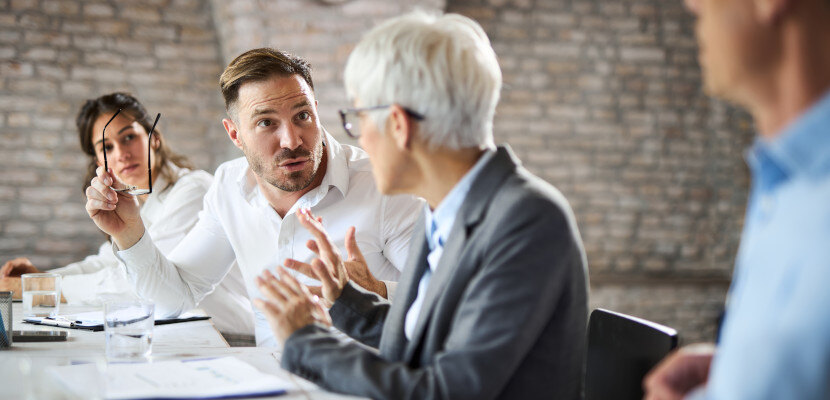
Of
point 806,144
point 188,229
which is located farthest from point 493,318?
point 188,229

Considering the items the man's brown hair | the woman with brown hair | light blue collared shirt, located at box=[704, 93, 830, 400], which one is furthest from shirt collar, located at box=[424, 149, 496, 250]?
the woman with brown hair

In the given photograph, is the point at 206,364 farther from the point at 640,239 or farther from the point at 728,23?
the point at 640,239

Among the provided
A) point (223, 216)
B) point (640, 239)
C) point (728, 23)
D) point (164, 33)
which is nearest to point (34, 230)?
point (164, 33)

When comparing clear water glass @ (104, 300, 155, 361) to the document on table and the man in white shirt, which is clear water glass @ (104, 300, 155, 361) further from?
the man in white shirt

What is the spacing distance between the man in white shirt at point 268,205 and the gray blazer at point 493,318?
3.26 ft

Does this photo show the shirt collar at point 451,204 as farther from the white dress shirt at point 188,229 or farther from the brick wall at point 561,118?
the brick wall at point 561,118

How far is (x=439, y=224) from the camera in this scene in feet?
4.76

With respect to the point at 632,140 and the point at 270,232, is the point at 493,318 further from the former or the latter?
the point at 632,140

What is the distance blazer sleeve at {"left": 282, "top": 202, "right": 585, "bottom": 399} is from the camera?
1167mm

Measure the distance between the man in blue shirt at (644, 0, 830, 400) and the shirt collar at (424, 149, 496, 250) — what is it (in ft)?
1.69

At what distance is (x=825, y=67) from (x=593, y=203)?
4558mm

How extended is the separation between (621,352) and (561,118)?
12.3 ft

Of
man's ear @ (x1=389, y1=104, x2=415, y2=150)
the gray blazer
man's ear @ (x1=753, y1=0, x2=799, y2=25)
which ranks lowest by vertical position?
the gray blazer

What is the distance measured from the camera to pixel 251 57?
7.69ft
